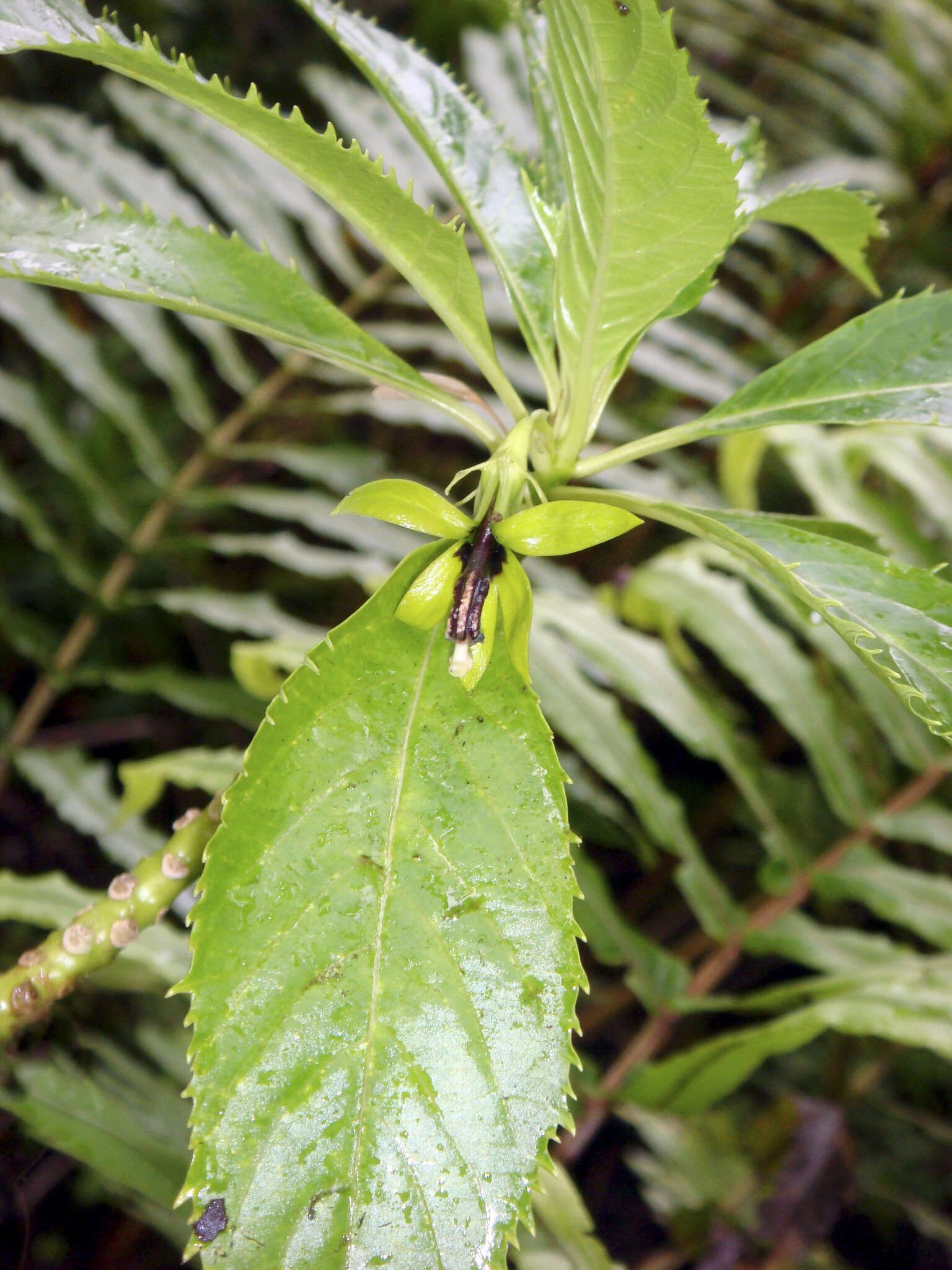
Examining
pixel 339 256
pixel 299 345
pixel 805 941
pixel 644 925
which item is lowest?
pixel 644 925

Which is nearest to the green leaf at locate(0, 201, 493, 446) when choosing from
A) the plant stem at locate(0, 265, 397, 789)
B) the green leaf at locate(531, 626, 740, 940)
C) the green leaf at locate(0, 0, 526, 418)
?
the green leaf at locate(0, 0, 526, 418)

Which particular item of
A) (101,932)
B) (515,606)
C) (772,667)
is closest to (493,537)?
(515,606)

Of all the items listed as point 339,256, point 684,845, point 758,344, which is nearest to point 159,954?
point 684,845

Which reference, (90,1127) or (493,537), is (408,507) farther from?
(90,1127)

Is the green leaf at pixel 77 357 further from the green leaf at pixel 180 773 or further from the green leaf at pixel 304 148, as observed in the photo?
the green leaf at pixel 304 148

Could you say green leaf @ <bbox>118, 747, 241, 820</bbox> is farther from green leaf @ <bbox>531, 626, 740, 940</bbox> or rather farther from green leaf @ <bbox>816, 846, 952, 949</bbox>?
green leaf @ <bbox>816, 846, 952, 949</bbox>

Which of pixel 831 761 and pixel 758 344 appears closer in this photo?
pixel 831 761

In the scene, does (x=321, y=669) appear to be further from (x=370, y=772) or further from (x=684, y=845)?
(x=684, y=845)

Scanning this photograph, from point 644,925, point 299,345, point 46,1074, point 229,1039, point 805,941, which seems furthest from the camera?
point 644,925

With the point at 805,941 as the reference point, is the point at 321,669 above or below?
above
